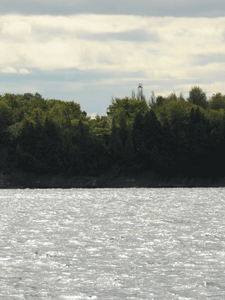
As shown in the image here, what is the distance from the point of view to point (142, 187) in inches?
5448

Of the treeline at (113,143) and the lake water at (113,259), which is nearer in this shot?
the lake water at (113,259)

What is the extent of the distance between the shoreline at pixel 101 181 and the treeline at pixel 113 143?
1499 millimetres

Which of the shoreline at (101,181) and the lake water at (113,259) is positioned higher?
the shoreline at (101,181)

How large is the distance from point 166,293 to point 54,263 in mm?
8508

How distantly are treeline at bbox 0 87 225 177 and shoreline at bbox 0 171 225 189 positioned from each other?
4.92 ft

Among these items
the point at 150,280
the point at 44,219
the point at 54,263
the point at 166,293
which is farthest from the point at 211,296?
the point at 44,219

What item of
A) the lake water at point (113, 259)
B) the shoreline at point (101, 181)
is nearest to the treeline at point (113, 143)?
the shoreline at point (101, 181)

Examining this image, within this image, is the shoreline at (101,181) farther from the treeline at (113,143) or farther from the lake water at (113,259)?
the lake water at (113,259)

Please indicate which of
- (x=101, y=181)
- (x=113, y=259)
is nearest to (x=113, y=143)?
(x=101, y=181)

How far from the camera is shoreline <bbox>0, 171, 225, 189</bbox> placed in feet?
452

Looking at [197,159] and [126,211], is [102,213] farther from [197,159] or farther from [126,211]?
[197,159]

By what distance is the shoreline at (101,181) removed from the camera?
5423 inches

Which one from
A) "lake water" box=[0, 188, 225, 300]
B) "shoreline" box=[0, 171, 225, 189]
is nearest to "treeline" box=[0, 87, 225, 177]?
"shoreline" box=[0, 171, 225, 189]

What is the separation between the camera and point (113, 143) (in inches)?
5566
